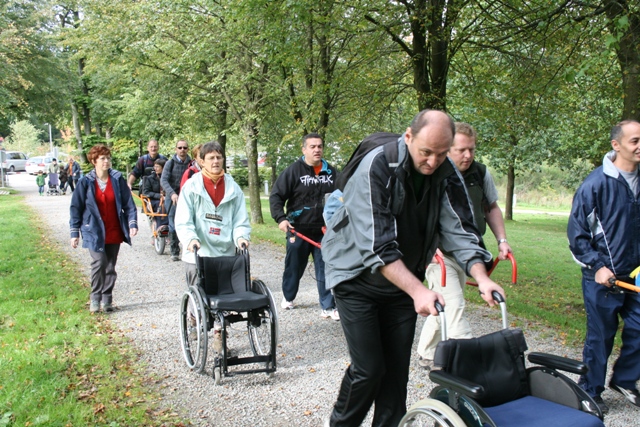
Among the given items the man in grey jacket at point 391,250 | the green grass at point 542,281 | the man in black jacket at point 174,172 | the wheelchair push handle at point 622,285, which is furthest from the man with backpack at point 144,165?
the wheelchair push handle at point 622,285

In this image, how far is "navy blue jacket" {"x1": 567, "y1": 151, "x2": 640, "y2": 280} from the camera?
4305mm

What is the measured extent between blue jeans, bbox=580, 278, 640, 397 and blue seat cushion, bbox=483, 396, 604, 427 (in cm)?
171

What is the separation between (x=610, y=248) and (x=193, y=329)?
373 centimetres

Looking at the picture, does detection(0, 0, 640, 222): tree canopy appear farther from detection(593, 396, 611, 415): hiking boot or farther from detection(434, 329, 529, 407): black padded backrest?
detection(434, 329, 529, 407): black padded backrest

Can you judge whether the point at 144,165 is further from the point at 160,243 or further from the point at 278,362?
the point at 278,362

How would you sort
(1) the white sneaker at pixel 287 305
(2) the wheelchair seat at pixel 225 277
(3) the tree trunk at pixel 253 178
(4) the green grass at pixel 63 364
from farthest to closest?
1. (3) the tree trunk at pixel 253 178
2. (1) the white sneaker at pixel 287 305
3. (2) the wheelchair seat at pixel 225 277
4. (4) the green grass at pixel 63 364

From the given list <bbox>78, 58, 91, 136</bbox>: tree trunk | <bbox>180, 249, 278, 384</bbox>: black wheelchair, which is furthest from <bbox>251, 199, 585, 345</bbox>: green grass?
<bbox>78, 58, 91, 136</bbox>: tree trunk

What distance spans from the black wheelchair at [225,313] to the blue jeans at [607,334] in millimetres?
2408

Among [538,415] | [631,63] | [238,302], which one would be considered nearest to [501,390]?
[538,415]

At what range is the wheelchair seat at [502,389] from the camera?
2.69 metres

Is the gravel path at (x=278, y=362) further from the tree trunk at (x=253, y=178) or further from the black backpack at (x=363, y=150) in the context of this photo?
the tree trunk at (x=253, y=178)

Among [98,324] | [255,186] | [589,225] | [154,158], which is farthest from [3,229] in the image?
[589,225]

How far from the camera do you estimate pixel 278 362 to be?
5613 millimetres

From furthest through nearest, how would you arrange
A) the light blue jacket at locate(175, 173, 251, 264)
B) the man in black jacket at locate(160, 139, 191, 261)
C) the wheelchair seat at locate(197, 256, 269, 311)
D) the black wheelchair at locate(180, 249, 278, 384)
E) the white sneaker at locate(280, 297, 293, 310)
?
the man in black jacket at locate(160, 139, 191, 261)
the white sneaker at locate(280, 297, 293, 310)
the light blue jacket at locate(175, 173, 251, 264)
the wheelchair seat at locate(197, 256, 269, 311)
the black wheelchair at locate(180, 249, 278, 384)
